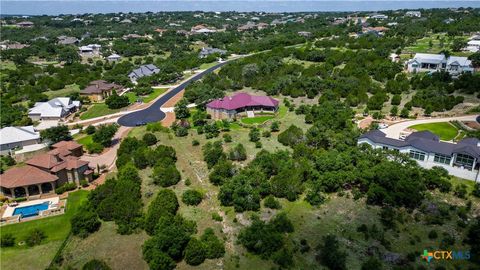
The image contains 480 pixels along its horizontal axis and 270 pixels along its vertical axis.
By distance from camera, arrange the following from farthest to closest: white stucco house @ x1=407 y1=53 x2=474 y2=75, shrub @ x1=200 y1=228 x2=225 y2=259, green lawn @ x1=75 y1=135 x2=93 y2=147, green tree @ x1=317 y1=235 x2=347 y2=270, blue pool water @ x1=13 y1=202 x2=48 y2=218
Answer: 1. white stucco house @ x1=407 y1=53 x2=474 y2=75
2. green lawn @ x1=75 y1=135 x2=93 y2=147
3. blue pool water @ x1=13 y1=202 x2=48 y2=218
4. shrub @ x1=200 y1=228 x2=225 y2=259
5. green tree @ x1=317 y1=235 x2=347 y2=270

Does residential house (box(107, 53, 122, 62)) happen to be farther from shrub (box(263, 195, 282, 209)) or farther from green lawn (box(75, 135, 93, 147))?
shrub (box(263, 195, 282, 209))

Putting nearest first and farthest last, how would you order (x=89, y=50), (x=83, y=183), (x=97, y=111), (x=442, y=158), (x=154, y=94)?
(x=442, y=158) → (x=83, y=183) → (x=97, y=111) → (x=154, y=94) → (x=89, y=50)

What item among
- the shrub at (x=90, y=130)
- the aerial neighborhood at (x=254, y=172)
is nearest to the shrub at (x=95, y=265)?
the aerial neighborhood at (x=254, y=172)

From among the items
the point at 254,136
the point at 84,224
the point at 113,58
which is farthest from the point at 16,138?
the point at 113,58

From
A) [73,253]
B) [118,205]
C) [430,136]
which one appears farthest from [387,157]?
[73,253]

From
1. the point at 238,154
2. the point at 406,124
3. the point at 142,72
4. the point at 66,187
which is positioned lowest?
the point at 66,187

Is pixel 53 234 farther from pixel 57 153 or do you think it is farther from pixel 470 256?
pixel 470 256

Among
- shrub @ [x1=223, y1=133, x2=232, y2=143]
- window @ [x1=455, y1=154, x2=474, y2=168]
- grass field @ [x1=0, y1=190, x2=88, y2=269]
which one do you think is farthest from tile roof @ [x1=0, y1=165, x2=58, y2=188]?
window @ [x1=455, y1=154, x2=474, y2=168]

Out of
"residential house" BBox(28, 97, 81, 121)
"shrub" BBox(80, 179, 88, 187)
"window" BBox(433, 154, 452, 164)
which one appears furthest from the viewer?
"residential house" BBox(28, 97, 81, 121)

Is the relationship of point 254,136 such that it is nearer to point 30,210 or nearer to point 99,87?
point 30,210
